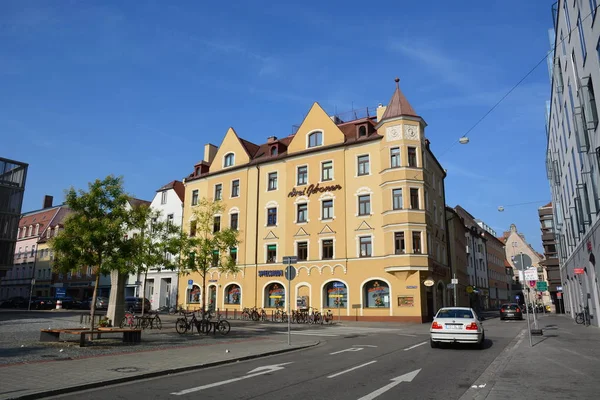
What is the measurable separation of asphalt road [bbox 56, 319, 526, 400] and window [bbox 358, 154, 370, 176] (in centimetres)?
2361

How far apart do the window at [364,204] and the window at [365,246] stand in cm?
208

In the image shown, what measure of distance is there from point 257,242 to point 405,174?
15477mm

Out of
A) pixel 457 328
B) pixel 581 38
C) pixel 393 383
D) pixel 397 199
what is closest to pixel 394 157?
pixel 397 199

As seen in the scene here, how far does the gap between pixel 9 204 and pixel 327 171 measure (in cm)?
3050

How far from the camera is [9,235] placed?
4175cm

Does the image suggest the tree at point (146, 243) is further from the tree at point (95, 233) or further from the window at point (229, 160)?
the window at point (229, 160)

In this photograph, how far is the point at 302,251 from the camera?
39.2m

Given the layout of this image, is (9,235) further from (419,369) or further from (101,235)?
(419,369)

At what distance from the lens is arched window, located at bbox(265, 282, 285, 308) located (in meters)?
39.6

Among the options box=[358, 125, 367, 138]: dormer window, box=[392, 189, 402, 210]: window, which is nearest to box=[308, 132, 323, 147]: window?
box=[358, 125, 367, 138]: dormer window

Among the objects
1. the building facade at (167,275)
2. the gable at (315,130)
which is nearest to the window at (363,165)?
the gable at (315,130)

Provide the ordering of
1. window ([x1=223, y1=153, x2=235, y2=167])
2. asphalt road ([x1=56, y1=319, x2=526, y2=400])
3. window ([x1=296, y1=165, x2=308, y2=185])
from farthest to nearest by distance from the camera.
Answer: window ([x1=223, y1=153, x2=235, y2=167]) < window ([x1=296, y1=165, x2=308, y2=185]) < asphalt road ([x1=56, y1=319, x2=526, y2=400])

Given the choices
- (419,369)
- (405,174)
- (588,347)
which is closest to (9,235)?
(405,174)

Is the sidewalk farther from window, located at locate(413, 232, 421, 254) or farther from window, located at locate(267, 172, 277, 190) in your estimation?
window, located at locate(267, 172, 277, 190)
